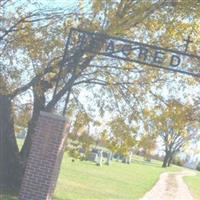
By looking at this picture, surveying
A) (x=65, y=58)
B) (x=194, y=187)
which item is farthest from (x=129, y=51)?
(x=194, y=187)

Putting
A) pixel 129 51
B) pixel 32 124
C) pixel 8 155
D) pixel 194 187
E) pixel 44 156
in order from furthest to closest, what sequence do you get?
pixel 194 187 < pixel 32 124 < pixel 8 155 < pixel 129 51 < pixel 44 156

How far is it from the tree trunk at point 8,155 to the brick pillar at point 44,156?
3.80 meters

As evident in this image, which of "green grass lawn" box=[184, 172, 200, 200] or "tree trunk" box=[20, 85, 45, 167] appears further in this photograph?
"green grass lawn" box=[184, 172, 200, 200]

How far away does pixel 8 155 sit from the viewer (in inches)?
747

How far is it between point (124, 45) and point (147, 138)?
12.5 ft

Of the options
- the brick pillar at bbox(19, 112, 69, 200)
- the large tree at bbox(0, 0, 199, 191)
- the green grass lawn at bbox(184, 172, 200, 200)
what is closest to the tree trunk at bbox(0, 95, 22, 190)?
the large tree at bbox(0, 0, 199, 191)

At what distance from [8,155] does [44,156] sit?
14.4ft

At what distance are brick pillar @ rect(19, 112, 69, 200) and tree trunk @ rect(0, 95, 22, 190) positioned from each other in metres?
3.80

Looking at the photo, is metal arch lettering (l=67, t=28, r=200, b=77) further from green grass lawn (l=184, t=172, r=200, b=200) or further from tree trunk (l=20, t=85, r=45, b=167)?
green grass lawn (l=184, t=172, r=200, b=200)

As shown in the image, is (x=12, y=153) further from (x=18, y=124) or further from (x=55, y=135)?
(x=55, y=135)

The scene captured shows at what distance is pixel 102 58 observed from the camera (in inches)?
755

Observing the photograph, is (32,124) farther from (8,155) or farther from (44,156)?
(44,156)

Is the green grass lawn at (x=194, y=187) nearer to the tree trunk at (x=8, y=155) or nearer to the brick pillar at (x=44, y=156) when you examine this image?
the tree trunk at (x=8, y=155)

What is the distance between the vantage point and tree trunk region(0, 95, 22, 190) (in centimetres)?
1864
